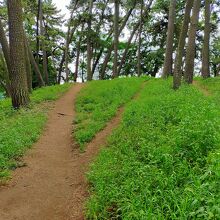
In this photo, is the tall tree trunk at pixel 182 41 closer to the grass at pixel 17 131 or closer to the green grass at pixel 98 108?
the green grass at pixel 98 108

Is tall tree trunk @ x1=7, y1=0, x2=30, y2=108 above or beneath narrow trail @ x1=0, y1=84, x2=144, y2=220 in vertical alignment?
above

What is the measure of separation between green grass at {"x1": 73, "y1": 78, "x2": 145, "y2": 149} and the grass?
133 centimetres

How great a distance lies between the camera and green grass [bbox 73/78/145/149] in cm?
1048

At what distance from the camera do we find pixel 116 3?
28.2m

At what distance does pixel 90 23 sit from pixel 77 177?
2632 cm

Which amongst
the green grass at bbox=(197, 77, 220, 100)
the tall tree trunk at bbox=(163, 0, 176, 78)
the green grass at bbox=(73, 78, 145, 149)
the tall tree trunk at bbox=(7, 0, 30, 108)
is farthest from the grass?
the tall tree trunk at bbox=(163, 0, 176, 78)

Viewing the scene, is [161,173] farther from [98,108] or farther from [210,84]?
[210,84]

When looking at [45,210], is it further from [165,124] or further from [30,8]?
[30,8]

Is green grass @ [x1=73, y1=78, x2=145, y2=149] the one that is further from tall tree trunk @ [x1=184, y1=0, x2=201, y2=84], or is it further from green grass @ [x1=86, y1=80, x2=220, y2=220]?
tall tree trunk @ [x1=184, y1=0, x2=201, y2=84]

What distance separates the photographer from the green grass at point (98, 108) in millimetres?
10483

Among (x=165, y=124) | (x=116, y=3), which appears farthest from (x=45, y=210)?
(x=116, y=3)

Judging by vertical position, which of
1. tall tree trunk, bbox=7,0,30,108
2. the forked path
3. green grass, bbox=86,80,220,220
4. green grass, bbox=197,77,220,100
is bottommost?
the forked path

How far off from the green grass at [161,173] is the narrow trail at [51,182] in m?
0.43

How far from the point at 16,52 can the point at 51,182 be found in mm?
7898
